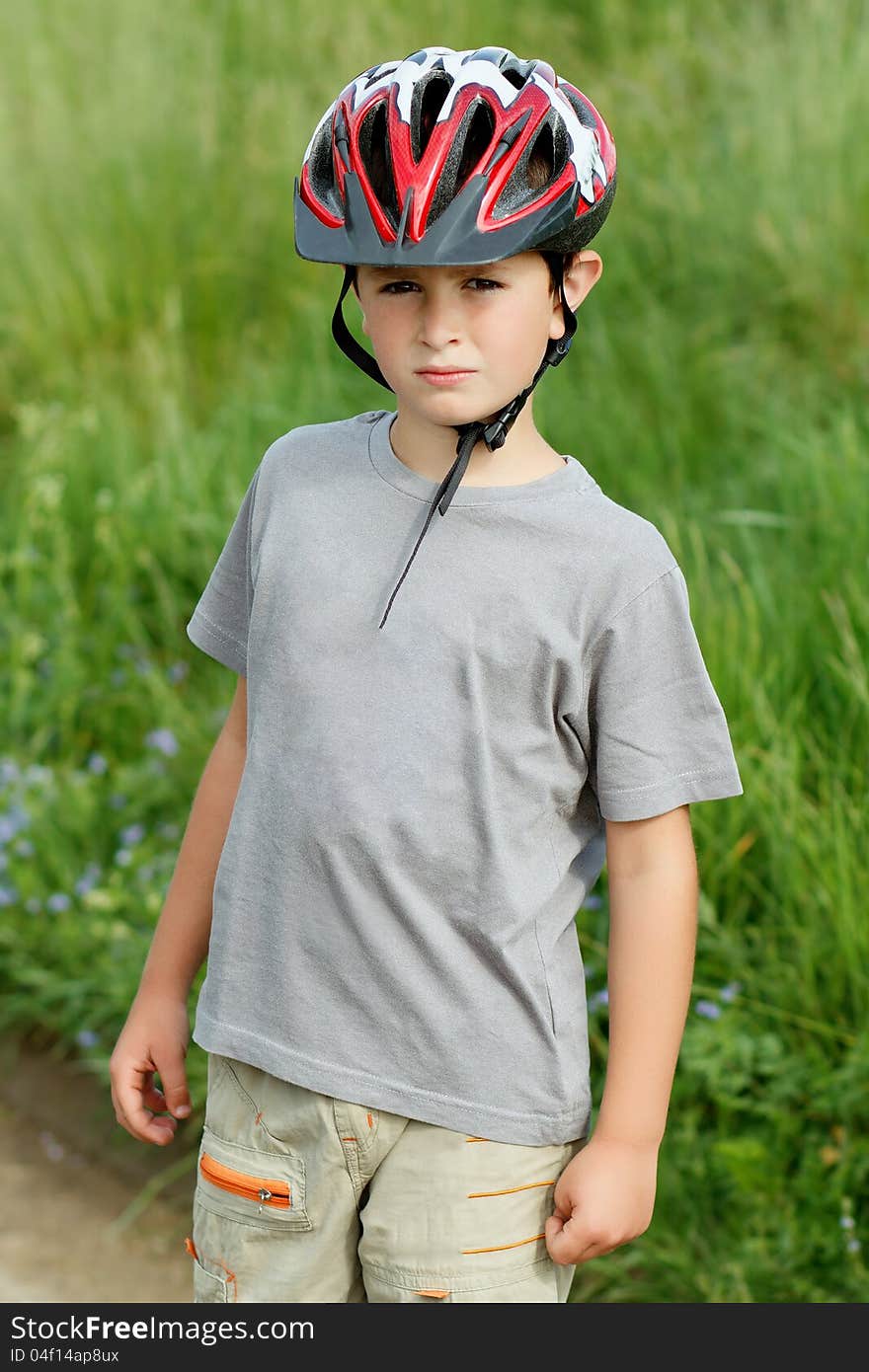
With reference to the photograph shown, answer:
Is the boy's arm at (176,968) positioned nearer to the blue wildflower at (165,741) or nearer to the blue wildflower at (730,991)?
the blue wildflower at (730,991)

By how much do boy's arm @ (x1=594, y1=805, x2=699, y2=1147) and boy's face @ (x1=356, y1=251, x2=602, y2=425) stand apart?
518 millimetres

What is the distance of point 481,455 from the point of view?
177cm

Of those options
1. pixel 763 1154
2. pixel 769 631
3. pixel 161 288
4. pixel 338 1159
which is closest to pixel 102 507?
pixel 161 288

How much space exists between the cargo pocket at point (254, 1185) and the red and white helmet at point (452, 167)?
3.43ft

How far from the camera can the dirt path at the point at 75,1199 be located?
307 cm

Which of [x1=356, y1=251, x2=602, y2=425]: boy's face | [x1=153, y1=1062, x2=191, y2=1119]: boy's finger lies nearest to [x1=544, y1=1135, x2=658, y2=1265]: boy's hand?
[x1=153, y1=1062, x2=191, y2=1119]: boy's finger

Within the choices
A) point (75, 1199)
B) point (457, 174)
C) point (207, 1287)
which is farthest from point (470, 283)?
point (75, 1199)

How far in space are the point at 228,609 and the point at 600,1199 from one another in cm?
87

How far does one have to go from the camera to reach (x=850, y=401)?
4062 mm

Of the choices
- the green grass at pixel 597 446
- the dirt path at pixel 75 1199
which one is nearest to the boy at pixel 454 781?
the green grass at pixel 597 446

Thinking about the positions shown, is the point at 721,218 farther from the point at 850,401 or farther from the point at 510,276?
the point at 510,276

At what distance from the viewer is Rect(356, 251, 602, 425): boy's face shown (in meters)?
1.70

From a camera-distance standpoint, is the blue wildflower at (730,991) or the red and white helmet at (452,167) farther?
the blue wildflower at (730,991)

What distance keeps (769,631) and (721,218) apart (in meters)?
1.82
